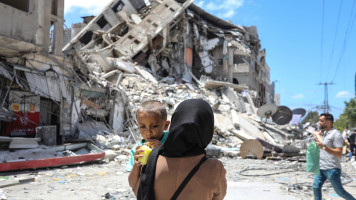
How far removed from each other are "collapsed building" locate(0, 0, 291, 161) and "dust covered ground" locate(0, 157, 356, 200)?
8.39 feet

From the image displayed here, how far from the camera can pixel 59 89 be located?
10539 mm

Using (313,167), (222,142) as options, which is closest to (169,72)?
(222,142)

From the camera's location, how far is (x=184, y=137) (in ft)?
4.70

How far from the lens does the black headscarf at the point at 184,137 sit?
1.42 m

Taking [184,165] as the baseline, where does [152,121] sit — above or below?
above

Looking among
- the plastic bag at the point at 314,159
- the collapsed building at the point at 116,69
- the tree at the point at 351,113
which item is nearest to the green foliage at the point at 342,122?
the tree at the point at 351,113

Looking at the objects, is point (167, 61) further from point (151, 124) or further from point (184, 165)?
point (184, 165)

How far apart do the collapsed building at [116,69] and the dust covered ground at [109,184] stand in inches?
101

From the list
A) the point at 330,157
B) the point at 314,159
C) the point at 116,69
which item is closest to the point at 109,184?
the point at 314,159

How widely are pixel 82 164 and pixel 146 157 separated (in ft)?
24.9

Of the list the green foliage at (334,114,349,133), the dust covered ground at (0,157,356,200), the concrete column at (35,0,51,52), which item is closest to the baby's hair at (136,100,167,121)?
the dust covered ground at (0,157,356,200)

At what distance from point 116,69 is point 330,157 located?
51.9ft

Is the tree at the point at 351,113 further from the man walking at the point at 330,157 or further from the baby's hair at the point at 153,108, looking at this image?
the baby's hair at the point at 153,108

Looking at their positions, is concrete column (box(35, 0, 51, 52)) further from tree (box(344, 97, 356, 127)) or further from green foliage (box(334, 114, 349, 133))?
green foliage (box(334, 114, 349, 133))
